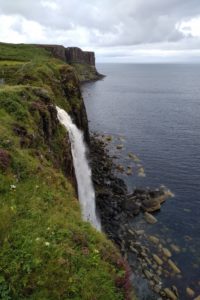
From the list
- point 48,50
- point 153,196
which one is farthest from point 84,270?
point 48,50

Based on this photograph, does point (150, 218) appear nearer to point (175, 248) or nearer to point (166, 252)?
point (175, 248)

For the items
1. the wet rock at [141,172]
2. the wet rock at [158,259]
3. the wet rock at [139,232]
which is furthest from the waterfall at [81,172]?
the wet rock at [141,172]

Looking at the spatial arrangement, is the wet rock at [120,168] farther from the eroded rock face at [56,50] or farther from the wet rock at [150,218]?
the eroded rock face at [56,50]

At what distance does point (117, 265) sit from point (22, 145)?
12328 mm

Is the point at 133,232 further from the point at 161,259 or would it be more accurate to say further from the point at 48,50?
the point at 48,50

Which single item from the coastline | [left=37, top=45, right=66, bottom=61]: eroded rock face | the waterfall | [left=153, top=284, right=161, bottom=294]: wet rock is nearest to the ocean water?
the coastline

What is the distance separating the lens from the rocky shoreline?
2920 centimetres

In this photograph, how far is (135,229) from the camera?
122 feet

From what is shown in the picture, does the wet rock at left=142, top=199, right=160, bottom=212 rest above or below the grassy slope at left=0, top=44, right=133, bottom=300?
below

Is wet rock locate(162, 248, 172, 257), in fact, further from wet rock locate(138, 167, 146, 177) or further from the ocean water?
wet rock locate(138, 167, 146, 177)

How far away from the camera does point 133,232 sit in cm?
3650

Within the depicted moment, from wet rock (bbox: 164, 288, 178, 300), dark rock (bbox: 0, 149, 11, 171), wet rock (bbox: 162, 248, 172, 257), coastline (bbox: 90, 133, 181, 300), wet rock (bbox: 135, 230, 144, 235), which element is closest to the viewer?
dark rock (bbox: 0, 149, 11, 171)

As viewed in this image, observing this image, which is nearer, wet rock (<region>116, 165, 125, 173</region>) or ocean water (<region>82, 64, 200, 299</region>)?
ocean water (<region>82, 64, 200, 299</region>)

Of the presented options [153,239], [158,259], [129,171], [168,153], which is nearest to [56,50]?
[168,153]
